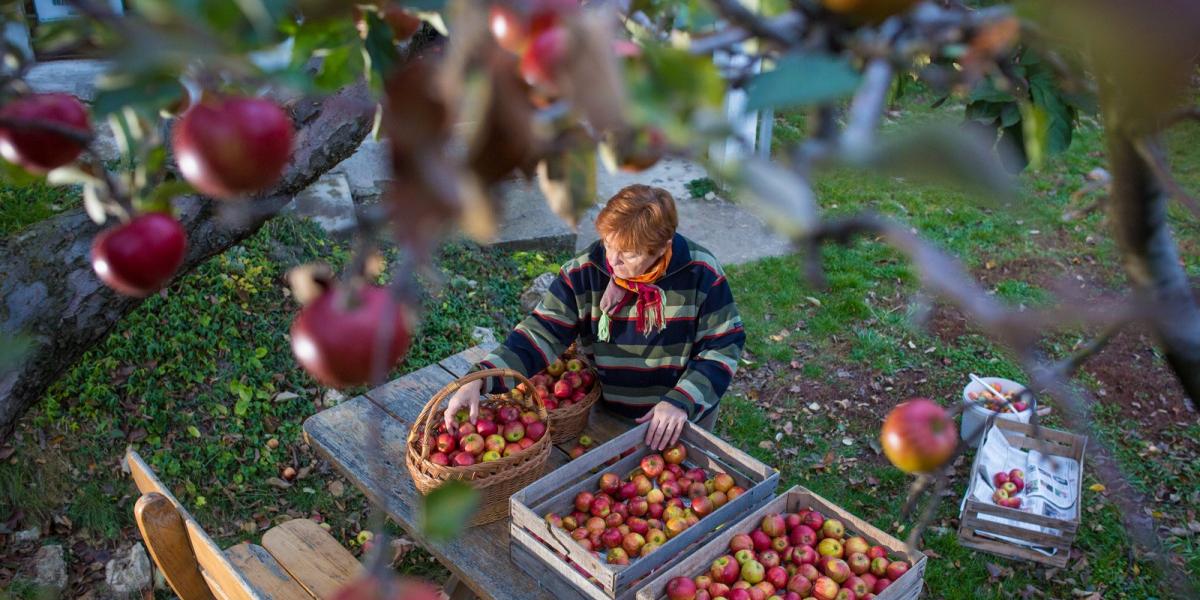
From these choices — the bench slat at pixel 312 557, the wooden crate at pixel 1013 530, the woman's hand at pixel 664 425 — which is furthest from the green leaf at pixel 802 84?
the wooden crate at pixel 1013 530

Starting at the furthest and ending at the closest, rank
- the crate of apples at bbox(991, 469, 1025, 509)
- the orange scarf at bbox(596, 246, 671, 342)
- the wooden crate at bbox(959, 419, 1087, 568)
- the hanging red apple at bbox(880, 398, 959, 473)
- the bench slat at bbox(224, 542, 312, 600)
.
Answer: the crate of apples at bbox(991, 469, 1025, 509)
the wooden crate at bbox(959, 419, 1087, 568)
the orange scarf at bbox(596, 246, 671, 342)
the bench slat at bbox(224, 542, 312, 600)
the hanging red apple at bbox(880, 398, 959, 473)

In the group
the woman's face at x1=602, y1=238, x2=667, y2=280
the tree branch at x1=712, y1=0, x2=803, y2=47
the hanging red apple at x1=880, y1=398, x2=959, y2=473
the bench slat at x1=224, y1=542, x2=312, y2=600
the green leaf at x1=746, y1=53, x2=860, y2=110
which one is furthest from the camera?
the woman's face at x1=602, y1=238, x2=667, y2=280

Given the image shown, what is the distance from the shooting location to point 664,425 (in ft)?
8.91

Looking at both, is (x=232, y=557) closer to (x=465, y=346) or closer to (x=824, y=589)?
(x=824, y=589)

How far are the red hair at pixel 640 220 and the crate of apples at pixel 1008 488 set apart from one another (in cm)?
200

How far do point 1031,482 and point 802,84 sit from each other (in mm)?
3923

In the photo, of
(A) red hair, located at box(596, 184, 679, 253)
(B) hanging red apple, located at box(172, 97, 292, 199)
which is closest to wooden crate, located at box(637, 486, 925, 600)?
(A) red hair, located at box(596, 184, 679, 253)

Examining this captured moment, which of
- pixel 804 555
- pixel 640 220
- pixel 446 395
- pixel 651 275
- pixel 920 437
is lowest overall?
pixel 804 555

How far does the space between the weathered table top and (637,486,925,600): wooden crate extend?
1.07 feet

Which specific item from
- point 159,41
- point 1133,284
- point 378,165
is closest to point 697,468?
point 1133,284

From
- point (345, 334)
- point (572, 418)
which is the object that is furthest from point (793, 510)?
Answer: point (345, 334)

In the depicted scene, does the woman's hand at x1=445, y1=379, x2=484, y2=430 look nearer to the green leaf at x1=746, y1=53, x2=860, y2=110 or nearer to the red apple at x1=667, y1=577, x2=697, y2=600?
the red apple at x1=667, y1=577, x2=697, y2=600

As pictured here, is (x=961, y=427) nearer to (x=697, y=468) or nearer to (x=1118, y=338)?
(x=1118, y=338)

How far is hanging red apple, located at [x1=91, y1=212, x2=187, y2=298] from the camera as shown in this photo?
68 cm
